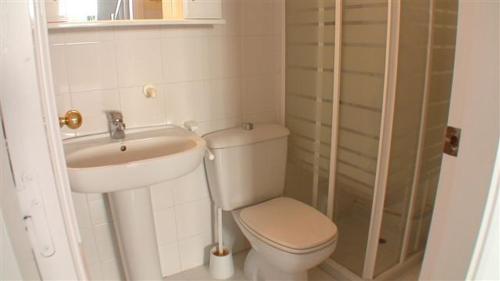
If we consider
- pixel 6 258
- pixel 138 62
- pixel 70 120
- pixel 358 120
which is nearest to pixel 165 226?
pixel 138 62

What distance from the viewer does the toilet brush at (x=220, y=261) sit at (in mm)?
1900

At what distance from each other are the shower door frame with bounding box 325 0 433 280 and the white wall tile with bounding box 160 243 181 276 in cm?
81

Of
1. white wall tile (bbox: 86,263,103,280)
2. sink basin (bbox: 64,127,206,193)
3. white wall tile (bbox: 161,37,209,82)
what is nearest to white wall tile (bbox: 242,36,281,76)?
white wall tile (bbox: 161,37,209,82)

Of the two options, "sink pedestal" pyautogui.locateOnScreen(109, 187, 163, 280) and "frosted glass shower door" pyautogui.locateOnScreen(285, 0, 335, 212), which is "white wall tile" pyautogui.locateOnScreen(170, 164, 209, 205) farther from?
"frosted glass shower door" pyautogui.locateOnScreen(285, 0, 335, 212)

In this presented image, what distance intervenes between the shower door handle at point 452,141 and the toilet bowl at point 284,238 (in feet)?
3.06

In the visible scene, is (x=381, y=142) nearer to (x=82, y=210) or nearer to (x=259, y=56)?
(x=259, y=56)

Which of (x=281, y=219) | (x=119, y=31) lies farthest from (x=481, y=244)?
(x=119, y=31)

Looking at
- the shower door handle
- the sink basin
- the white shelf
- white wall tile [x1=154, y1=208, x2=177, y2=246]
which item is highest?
the white shelf

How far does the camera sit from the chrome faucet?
150 cm

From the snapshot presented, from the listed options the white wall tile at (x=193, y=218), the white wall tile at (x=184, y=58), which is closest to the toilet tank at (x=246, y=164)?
the white wall tile at (x=193, y=218)

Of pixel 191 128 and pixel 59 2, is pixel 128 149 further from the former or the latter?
pixel 59 2

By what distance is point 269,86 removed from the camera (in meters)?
1.99

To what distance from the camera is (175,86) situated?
1.68 meters

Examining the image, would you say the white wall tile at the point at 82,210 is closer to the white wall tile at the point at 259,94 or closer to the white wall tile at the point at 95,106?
the white wall tile at the point at 95,106
